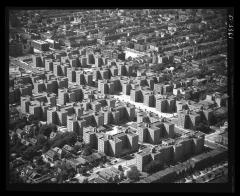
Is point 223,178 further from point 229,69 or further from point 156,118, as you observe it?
point 156,118

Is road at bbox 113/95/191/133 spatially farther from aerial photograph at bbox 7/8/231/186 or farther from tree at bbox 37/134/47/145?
tree at bbox 37/134/47/145

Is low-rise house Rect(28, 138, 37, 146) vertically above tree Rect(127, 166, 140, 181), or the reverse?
low-rise house Rect(28, 138, 37, 146)

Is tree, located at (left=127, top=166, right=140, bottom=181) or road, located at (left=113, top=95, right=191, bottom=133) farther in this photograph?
road, located at (left=113, top=95, right=191, bottom=133)

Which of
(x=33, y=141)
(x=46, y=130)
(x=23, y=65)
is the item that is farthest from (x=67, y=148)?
(x=23, y=65)

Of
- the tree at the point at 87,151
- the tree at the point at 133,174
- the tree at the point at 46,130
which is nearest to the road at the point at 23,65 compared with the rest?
the tree at the point at 46,130

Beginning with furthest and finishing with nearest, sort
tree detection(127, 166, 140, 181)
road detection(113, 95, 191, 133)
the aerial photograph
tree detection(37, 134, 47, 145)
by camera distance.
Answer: road detection(113, 95, 191, 133), tree detection(37, 134, 47, 145), the aerial photograph, tree detection(127, 166, 140, 181)

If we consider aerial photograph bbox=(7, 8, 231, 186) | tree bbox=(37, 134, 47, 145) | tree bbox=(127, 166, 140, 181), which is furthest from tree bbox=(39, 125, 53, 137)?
tree bbox=(127, 166, 140, 181)

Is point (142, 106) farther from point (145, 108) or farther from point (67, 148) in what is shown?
point (67, 148)

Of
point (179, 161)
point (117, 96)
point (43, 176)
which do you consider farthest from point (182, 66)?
point (43, 176)

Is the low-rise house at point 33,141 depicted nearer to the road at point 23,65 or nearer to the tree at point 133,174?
the tree at point 133,174
